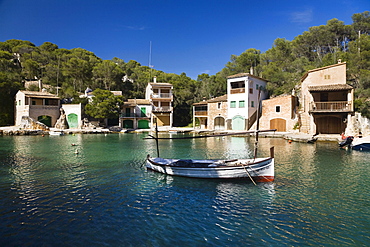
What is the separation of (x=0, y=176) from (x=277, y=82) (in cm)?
4854

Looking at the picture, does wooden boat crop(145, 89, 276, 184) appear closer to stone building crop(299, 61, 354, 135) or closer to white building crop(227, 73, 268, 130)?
stone building crop(299, 61, 354, 135)

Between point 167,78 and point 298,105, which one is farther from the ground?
point 167,78

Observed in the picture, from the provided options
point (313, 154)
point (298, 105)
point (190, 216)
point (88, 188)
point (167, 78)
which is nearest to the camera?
point (190, 216)

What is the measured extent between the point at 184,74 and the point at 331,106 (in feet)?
154

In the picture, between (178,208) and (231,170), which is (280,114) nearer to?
(231,170)

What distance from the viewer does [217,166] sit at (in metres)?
13.6

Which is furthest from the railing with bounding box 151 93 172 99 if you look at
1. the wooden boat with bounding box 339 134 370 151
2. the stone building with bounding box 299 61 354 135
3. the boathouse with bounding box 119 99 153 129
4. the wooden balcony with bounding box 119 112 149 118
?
the wooden boat with bounding box 339 134 370 151

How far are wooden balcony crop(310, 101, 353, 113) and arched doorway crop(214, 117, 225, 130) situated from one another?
18374 mm

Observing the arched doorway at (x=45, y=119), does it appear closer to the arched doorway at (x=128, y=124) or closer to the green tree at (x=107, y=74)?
the arched doorway at (x=128, y=124)

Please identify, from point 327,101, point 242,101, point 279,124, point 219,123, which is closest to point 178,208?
point 327,101

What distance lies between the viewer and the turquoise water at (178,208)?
758 centimetres

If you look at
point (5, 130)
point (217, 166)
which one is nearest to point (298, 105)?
point (217, 166)

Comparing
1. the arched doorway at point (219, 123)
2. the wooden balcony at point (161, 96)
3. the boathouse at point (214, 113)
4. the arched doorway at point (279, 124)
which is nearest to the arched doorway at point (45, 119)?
the wooden balcony at point (161, 96)

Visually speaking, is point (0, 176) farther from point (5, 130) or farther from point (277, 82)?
point (277, 82)
